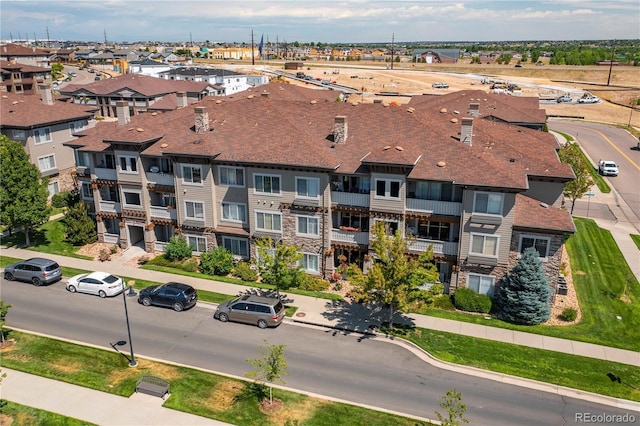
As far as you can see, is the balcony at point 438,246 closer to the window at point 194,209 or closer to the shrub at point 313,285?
the shrub at point 313,285

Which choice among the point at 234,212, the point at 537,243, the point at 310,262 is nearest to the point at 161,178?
the point at 234,212

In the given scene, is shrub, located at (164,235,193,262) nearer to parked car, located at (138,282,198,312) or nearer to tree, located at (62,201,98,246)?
parked car, located at (138,282,198,312)

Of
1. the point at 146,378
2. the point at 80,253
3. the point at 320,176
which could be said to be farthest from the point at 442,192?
the point at 80,253

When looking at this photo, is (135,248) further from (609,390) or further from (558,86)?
(558,86)

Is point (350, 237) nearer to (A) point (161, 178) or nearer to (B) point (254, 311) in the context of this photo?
(B) point (254, 311)

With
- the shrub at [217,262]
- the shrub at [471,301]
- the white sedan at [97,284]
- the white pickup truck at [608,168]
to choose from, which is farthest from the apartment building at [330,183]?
the white pickup truck at [608,168]

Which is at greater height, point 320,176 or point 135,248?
point 320,176
